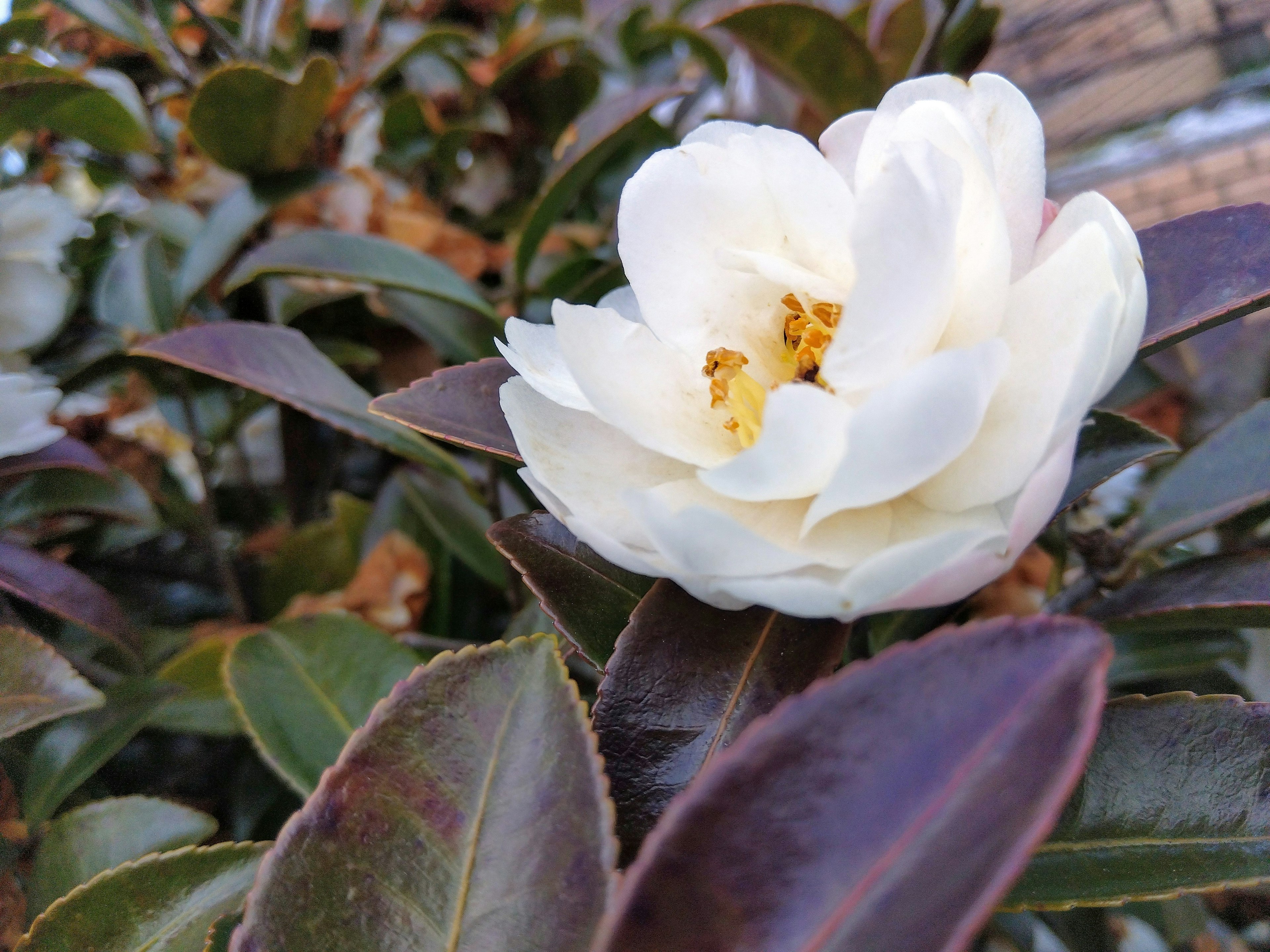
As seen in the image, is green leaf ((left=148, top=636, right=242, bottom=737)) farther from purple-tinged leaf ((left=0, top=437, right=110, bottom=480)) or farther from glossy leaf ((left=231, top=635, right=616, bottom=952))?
glossy leaf ((left=231, top=635, right=616, bottom=952))

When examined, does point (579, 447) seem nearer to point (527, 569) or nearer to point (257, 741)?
point (527, 569)

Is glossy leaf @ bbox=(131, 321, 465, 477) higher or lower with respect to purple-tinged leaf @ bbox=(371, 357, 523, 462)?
lower

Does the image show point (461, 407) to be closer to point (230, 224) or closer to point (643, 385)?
point (643, 385)

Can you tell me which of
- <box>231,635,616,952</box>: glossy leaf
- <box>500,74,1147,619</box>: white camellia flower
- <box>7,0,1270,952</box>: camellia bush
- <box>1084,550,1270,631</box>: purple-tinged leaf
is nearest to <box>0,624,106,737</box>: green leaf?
<box>7,0,1270,952</box>: camellia bush

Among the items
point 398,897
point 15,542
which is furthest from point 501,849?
point 15,542

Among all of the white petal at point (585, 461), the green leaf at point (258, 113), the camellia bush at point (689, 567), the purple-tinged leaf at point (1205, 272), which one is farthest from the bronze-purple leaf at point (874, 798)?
the green leaf at point (258, 113)

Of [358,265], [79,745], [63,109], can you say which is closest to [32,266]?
[63,109]
